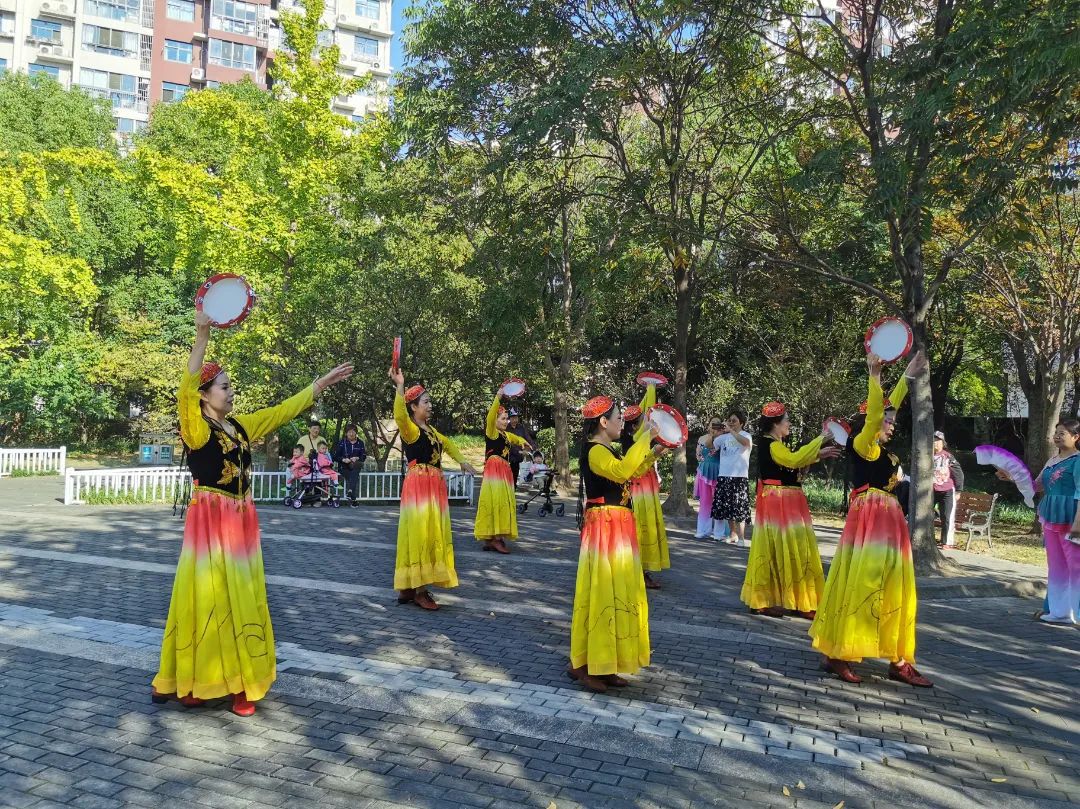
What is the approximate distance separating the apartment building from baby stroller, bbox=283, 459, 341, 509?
38153 millimetres

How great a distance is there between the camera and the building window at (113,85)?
49.2 metres

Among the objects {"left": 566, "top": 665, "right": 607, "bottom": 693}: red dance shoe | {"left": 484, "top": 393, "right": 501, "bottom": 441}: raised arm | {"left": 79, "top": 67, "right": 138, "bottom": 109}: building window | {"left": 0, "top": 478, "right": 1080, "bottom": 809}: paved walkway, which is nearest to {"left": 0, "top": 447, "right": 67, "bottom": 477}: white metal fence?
{"left": 0, "top": 478, "right": 1080, "bottom": 809}: paved walkway

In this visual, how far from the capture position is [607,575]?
5.61 metres

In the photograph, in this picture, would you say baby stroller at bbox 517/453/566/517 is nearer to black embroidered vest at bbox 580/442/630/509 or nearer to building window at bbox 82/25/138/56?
black embroidered vest at bbox 580/442/630/509

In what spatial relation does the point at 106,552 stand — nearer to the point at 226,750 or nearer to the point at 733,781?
the point at 226,750

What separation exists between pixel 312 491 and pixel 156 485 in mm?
3286

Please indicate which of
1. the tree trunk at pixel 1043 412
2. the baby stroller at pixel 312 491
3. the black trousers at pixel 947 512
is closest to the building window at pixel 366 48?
the baby stroller at pixel 312 491

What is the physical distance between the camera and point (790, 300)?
2017cm

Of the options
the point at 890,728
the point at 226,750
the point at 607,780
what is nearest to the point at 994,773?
the point at 890,728

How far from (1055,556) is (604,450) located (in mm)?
5593

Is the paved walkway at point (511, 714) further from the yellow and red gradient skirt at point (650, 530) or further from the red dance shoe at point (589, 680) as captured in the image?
the yellow and red gradient skirt at point (650, 530)

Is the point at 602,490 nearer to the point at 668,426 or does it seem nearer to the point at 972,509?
the point at 668,426

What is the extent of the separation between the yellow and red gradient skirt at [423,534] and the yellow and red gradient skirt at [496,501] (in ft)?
10.5

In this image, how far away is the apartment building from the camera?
160 ft
